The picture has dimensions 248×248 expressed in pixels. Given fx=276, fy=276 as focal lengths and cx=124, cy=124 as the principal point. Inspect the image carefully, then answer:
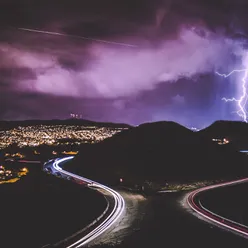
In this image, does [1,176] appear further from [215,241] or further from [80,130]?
[80,130]

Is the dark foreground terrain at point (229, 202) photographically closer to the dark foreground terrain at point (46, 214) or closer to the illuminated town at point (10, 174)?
the dark foreground terrain at point (46, 214)

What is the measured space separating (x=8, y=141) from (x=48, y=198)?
15266 centimetres

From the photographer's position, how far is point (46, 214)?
2712 cm

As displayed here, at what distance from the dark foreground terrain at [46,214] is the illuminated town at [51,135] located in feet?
425

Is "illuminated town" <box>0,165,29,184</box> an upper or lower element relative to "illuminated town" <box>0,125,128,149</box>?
lower

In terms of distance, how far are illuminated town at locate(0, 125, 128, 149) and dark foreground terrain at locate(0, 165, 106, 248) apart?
129394mm

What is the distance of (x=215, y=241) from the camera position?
1789 centimetres

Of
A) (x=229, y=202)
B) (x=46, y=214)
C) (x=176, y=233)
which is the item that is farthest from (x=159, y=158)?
(x=176, y=233)

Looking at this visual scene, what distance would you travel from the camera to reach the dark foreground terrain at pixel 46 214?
773 inches

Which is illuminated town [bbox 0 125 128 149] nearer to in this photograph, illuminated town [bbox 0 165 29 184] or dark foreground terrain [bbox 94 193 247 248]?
illuminated town [bbox 0 165 29 184]

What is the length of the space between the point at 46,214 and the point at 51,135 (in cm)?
16699

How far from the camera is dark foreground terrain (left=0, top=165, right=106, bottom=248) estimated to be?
19641 millimetres

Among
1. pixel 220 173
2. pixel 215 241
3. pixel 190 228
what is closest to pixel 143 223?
pixel 190 228

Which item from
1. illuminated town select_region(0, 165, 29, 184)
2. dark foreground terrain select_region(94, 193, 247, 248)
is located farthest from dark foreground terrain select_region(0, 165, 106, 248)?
illuminated town select_region(0, 165, 29, 184)
